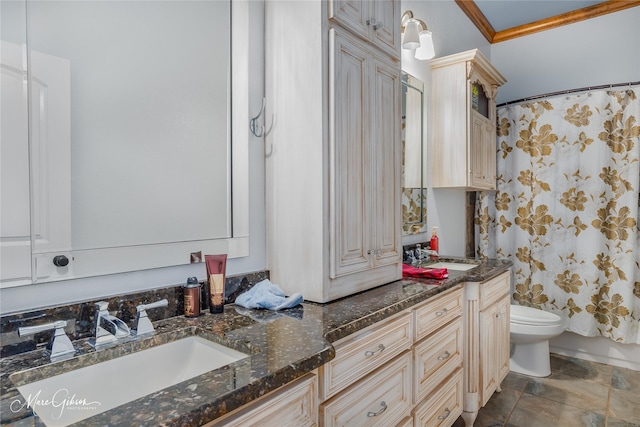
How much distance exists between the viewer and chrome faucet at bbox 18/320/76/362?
941mm

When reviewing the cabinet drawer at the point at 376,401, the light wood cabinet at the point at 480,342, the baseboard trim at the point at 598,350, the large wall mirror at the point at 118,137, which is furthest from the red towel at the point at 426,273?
the baseboard trim at the point at 598,350

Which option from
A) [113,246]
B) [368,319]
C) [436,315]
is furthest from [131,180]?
[436,315]

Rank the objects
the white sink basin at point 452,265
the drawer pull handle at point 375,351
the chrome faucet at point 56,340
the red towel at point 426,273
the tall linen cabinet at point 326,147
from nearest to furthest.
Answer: the chrome faucet at point 56,340 → the drawer pull handle at point 375,351 → the tall linen cabinet at point 326,147 → the red towel at point 426,273 → the white sink basin at point 452,265

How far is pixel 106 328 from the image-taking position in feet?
3.45

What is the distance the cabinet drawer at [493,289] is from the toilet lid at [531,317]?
1.29 feet

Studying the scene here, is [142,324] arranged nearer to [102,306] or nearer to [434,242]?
[102,306]

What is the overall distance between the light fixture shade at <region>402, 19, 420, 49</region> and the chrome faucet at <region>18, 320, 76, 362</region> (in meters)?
2.11

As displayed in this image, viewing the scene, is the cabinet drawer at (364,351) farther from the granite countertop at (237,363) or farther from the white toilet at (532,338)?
the white toilet at (532,338)

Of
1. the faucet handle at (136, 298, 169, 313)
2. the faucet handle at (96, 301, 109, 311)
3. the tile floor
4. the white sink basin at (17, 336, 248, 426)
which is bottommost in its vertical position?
the tile floor

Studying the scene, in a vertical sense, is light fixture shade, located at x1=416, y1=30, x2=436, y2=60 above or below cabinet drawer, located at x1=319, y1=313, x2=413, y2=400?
above

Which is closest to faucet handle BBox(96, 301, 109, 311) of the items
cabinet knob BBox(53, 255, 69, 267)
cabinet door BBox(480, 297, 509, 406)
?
cabinet knob BBox(53, 255, 69, 267)

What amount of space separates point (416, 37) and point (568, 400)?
7.94 ft

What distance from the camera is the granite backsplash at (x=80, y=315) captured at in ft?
3.10

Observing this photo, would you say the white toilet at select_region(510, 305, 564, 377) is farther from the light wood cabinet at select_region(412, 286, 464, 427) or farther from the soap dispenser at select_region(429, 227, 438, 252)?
the light wood cabinet at select_region(412, 286, 464, 427)
